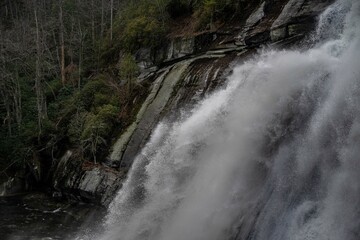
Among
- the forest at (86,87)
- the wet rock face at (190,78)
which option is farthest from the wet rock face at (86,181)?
the forest at (86,87)

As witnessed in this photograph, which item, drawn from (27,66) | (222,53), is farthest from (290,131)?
(27,66)

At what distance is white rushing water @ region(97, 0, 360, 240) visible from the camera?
408 inches

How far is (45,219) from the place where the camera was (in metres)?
15.4

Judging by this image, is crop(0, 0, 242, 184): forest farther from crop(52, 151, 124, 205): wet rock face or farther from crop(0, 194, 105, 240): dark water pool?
crop(0, 194, 105, 240): dark water pool

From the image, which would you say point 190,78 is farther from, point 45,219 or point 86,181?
point 45,219

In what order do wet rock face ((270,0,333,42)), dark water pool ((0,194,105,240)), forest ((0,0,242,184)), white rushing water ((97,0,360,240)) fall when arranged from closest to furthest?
1. white rushing water ((97,0,360,240))
2. dark water pool ((0,194,105,240))
3. wet rock face ((270,0,333,42))
4. forest ((0,0,242,184))

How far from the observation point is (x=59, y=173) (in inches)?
717

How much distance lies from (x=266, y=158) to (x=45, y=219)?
8.83 m

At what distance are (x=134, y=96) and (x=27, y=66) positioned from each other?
34.0 feet

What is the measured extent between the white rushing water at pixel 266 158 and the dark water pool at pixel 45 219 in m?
1.06

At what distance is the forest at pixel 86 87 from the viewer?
60.5 feet

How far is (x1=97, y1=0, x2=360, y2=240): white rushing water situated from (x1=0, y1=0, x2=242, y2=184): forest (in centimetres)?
302

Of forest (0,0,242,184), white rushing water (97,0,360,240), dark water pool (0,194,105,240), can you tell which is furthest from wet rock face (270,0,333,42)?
dark water pool (0,194,105,240)

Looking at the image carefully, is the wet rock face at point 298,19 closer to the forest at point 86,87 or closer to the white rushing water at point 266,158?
the white rushing water at point 266,158
